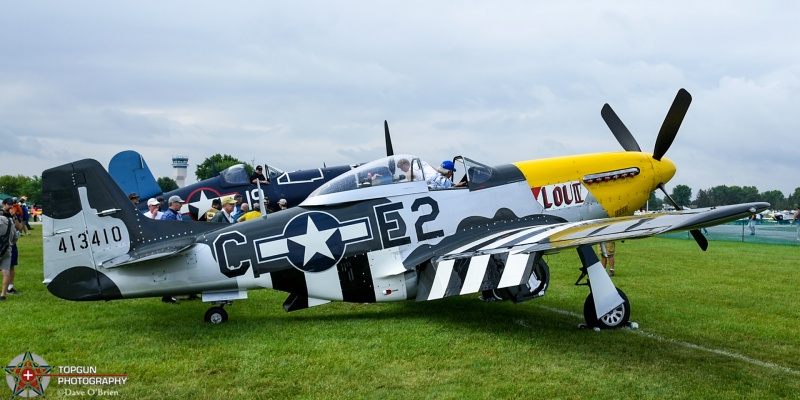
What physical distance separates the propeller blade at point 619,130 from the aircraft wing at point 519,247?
3899 millimetres

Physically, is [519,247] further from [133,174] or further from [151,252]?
[133,174]

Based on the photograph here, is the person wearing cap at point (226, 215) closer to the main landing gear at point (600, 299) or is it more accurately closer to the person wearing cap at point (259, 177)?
the person wearing cap at point (259, 177)

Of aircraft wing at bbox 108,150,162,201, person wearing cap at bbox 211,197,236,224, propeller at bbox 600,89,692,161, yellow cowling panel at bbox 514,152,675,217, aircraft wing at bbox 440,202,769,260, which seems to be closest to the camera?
aircraft wing at bbox 440,202,769,260

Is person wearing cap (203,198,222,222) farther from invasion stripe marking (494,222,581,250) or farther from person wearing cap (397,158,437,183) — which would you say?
invasion stripe marking (494,222,581,250)

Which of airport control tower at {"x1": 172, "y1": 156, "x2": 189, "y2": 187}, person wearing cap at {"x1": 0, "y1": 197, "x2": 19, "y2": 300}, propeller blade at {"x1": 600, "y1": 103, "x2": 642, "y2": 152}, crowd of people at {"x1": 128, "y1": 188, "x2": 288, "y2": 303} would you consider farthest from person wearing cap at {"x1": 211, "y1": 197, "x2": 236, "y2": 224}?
airport control tower at {"x1": 172, "y1": 156, "x2": 189, "y2": 187}

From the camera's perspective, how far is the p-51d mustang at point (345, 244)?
676cm

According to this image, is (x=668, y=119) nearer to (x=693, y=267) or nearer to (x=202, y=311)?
(x=693, y=267)

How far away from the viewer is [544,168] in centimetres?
837

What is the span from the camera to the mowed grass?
4934 millimetres

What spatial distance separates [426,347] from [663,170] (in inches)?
198

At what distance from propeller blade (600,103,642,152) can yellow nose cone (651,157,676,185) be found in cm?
103

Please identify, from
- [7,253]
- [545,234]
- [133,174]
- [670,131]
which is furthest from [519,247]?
[133,174]

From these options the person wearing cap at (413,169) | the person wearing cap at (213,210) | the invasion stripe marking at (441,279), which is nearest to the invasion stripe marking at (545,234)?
the invasion stripe marking at (441,279)

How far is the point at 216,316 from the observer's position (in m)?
7.36
